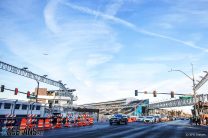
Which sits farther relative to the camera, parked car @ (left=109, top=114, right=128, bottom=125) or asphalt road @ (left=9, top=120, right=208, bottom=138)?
parked car @ (left=109, top=114, right=128, bottom=125)

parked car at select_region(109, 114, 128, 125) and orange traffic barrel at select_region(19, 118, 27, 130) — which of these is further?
parked car at select_region(109, 114, 128, 125)

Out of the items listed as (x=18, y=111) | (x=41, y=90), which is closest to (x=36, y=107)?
(x=18, y=111)

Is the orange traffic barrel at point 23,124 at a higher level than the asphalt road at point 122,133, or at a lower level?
higher

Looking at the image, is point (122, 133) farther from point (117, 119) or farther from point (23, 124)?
point (117, 119)

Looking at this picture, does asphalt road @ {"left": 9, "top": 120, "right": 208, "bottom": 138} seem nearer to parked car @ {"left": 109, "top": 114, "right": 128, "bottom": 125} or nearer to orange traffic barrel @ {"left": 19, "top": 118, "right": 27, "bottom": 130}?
orange traffic barrel @ {"left": 19, "top": 118, "right": 27, "bottom": 130}

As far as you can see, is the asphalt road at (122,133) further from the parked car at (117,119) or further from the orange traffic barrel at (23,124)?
the parked car at (117,119)

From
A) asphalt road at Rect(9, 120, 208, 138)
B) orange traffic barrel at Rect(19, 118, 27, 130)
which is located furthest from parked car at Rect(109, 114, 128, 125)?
orange traffic barrel at Rect(19, 118, 27, 130)

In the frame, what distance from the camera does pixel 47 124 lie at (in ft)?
76.4

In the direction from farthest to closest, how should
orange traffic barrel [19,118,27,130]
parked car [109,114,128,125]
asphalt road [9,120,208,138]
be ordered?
parked car [109,114,128,125] < orange traffic barrel [19,118,27,130] < asphalt road [9,120,208,138]

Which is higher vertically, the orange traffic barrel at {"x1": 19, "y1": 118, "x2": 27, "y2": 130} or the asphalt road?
the orange traffic barrel at {"x1": 19, "y1": 118, "x2": 27, "y2": 130}

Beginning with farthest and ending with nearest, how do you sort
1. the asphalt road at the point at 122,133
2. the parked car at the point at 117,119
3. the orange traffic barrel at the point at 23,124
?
the parked car at the point at 117,119
the orange traffic barrel at the point at 23,124
the asphalt road at the point at 122,133

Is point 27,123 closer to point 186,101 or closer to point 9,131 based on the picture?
point 9,131

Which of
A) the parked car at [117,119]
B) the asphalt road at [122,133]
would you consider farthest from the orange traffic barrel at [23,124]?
the parked car at [117,119]

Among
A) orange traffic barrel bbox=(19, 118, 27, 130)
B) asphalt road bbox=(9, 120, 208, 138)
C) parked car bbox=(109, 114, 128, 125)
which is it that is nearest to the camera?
asphalt road bbox=(9, 120, 208, 138)
